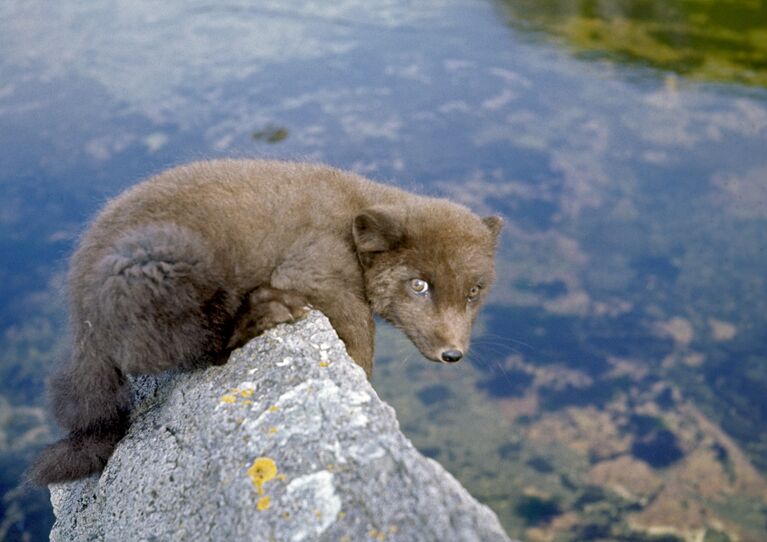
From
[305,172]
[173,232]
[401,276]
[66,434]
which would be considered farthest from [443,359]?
[66,434]

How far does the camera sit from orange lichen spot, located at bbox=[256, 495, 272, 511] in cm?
305

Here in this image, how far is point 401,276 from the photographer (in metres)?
5.08

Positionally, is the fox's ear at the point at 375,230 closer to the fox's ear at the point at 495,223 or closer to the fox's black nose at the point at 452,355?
the fox's black nose at the point at 452,355

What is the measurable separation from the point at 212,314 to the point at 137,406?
3.33 feet

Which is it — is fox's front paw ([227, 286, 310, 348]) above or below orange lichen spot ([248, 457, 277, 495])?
below

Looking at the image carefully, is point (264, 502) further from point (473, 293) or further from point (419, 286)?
point (473, 293)

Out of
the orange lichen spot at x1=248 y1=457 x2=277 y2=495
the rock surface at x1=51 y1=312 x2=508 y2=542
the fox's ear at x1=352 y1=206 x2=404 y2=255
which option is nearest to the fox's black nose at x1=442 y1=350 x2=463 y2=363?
the fox's ear at x1=352 y1=206 x2=404 y2=255

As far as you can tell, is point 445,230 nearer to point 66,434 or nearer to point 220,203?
point 220,203

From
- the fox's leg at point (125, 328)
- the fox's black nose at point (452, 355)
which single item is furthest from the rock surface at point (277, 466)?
the fox's black nose at point (452, 355)

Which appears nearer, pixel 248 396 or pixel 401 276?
pixel 248 396

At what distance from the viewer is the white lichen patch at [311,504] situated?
9.51ft

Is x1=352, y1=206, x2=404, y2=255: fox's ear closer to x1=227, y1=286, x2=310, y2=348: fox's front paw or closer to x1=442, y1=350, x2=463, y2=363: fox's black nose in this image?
x1=227, y1=286, x2=310, y2=348: fox's front paw

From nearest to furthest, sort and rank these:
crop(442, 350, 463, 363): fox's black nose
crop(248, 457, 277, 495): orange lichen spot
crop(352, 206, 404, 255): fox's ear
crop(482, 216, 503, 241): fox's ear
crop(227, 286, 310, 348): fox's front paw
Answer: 1. crop(248, 457, 277, 495): orange lichen spot
2. crop(227, 286, 310, 348): fox's front paw
3. crop(352, 206, 404, 255): fox's ear
4. crop(442, 350, 463, 363): fox's black nose
5. crop(482, 216, 503, 241): fox's ear

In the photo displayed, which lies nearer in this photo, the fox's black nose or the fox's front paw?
the fox's front paw
